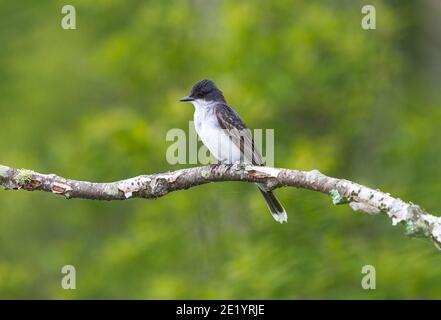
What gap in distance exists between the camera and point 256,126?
12.9 metres

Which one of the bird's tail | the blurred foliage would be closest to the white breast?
the bird's tail

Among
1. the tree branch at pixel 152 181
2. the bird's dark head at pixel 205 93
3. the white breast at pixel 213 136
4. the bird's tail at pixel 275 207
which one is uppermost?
the bird's dark head at pixel 205 93

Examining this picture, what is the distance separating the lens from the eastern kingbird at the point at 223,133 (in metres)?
7.82

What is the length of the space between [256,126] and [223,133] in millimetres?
4915

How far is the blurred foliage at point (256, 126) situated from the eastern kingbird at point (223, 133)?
3.25 m

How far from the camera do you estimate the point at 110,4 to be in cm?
1545

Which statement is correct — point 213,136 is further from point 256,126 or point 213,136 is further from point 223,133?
point 256,126

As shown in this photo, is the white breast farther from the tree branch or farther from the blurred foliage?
the blurred foliage

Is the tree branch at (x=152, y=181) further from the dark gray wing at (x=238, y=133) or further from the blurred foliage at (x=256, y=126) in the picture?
the blurred foliage at (x=256, y=126)

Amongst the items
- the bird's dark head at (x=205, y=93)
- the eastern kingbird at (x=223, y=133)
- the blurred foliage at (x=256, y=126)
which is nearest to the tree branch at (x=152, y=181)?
the eastern kingbird at (x=223, y=133)

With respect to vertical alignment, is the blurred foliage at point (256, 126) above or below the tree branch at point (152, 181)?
above

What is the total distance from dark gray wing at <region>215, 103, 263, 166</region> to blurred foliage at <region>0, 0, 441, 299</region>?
3.29m

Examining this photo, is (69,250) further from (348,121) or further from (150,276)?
(348,121)

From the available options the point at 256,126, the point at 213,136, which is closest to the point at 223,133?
the point at 213,136
